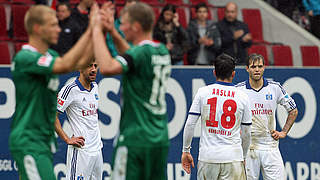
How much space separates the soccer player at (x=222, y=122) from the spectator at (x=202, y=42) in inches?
202

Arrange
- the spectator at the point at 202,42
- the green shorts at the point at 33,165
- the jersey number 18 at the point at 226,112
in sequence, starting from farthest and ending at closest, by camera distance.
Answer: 1. the spectator at the point at 202,42
2. the jersey number 18 at the point at 226,112
3. the green shorts at the point at 33,165

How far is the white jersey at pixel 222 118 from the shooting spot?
836cm

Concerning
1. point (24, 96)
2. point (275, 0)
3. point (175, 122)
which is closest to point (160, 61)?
point (24, 96)

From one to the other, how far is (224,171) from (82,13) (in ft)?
18.5

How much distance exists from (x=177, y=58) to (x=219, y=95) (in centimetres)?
495

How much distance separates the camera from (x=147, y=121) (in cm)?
619

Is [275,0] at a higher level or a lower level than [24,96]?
higher

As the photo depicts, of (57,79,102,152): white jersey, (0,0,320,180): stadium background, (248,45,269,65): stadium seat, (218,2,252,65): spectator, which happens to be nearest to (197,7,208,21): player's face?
(218,2,252,65): spectator

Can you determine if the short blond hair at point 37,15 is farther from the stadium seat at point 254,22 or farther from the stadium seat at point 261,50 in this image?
the stadium seat at point 254,22

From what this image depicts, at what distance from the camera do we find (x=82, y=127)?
30.4 feet

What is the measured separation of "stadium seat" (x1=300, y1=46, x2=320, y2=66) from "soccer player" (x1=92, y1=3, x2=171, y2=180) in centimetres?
986

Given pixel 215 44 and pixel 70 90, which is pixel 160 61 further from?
pixel 215 44

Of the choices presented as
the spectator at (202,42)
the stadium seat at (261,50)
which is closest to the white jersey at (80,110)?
the spectator at (202,42)

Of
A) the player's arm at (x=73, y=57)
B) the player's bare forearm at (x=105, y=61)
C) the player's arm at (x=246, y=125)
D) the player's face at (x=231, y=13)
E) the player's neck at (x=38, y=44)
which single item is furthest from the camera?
the player's face at (x=231, y=13)
